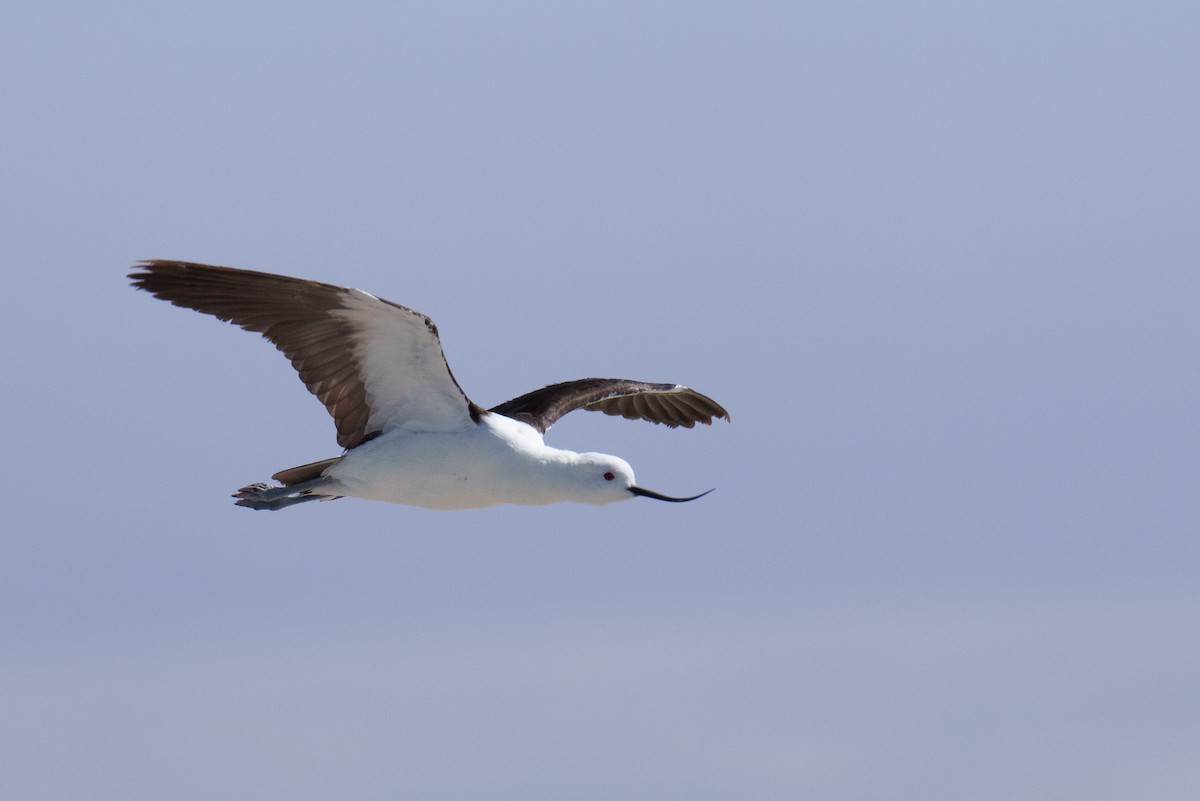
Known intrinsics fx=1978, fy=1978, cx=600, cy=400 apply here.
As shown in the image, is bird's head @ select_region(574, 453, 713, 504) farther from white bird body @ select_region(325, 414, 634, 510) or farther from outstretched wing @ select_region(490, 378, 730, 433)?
outstretched wing @ select_region(490, 378, 730, 433)

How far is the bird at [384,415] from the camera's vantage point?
17.1 metres

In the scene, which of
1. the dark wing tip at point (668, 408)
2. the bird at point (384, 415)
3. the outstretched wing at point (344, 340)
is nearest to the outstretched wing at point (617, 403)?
the dark wing tip at point (668, 408)

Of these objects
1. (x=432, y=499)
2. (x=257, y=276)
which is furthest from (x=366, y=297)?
(x=432, y=499)

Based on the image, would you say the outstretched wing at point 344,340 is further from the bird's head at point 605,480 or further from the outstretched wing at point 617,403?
the outstretched wing at point 617,403

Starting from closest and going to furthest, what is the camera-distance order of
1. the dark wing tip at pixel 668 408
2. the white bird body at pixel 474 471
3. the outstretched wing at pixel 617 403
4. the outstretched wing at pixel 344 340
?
the outstretched wing at pixel 344 340
the white bird body at pixel 474 471
the outstretched wing at pixel 617 403
the dark wing tip at pixel 668 408

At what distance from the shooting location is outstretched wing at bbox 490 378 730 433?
20.4 metres

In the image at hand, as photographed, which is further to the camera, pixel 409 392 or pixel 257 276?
pixel 409 392

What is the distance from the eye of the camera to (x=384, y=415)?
60.5 feet

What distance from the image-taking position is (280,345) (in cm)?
1766

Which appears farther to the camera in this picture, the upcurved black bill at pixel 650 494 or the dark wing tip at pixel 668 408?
the dark wing tip at pixel 668 408

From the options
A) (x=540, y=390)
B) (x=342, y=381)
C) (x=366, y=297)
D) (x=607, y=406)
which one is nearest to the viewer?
(x=366, y=297)

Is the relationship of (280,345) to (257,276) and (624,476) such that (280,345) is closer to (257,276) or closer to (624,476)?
(257,276)

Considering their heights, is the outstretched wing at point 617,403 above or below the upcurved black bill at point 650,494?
above

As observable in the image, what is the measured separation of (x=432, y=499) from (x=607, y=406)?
187 inches
